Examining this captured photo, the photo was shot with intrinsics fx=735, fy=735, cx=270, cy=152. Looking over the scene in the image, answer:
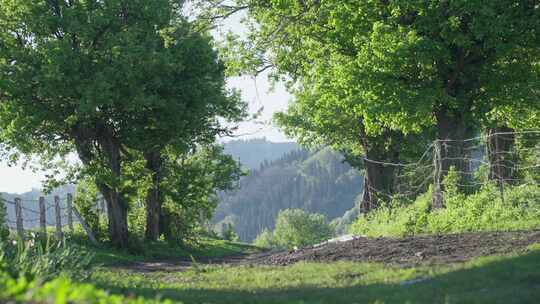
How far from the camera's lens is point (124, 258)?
32.8m

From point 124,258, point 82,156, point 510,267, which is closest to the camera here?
point 510,267

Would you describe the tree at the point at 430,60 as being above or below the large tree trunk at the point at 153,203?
above

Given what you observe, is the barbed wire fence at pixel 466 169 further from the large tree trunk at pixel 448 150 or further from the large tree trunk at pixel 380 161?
the large tree trunk at pixel 380 161

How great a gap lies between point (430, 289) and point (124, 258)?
23.2 metres

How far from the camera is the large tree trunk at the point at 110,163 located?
123 ft

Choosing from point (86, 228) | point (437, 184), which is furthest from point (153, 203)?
point (437, 184)

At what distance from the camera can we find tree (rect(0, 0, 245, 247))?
3247 cm

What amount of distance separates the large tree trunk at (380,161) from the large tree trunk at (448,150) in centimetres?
Result: 1259

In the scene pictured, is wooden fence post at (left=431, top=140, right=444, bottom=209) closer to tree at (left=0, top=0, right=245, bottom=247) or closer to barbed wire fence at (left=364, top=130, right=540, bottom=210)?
barbed wire fence at (left=364, top=130, right=540, bottom=210)

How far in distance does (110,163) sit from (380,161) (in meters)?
17.9

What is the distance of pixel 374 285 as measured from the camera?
42.9 ft

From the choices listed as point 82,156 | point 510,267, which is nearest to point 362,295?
point 510,267

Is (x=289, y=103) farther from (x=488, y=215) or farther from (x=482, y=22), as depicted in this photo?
(x=488, y=215)

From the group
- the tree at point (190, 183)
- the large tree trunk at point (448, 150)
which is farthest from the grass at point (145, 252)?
the large tree trunk at point (448, 150)
